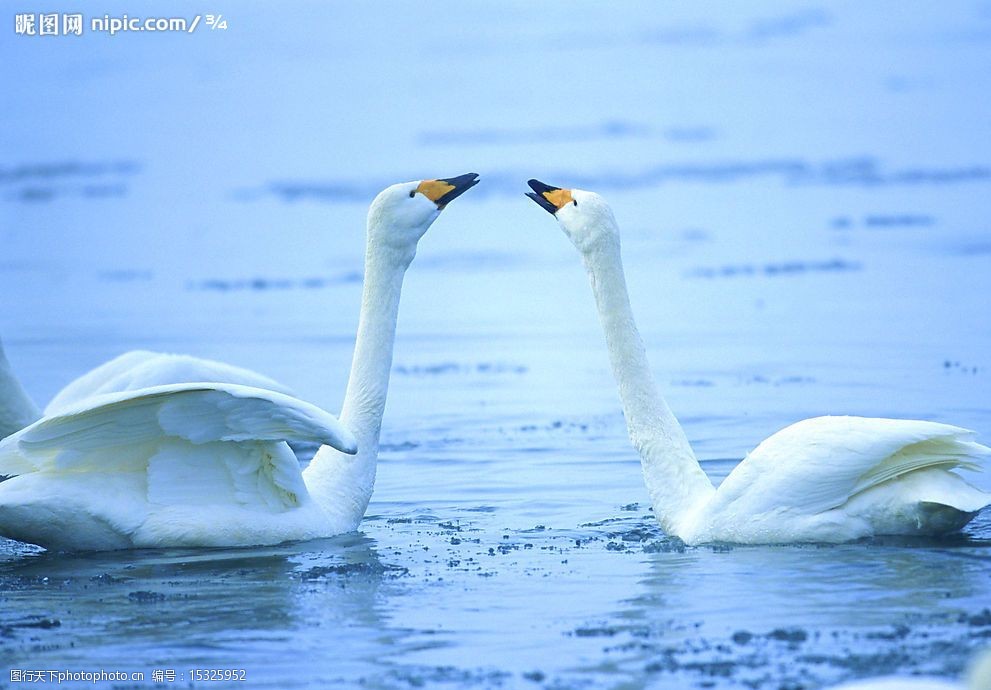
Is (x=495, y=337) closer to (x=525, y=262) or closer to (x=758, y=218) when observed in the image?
(x=525, y=262)

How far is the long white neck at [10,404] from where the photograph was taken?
12.4 metres

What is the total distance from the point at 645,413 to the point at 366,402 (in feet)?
5.53

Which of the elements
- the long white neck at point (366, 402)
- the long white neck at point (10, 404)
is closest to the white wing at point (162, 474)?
the long white neck at point (366, 402)

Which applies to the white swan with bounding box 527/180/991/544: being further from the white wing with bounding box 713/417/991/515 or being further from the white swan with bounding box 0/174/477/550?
the white swan with bounding box 0/174/477/550

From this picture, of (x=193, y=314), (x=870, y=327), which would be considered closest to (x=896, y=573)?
(x=870, y=327)

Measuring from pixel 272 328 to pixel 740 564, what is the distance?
A: 11.0 m

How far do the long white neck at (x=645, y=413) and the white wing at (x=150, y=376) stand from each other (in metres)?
3.50

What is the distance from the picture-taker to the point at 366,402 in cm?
1031

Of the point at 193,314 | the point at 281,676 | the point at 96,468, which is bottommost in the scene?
the point at 281,676

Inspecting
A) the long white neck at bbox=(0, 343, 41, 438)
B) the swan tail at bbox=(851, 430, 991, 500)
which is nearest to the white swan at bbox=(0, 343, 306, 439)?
the long white neck at bbox=(0, 343, 41, 438)

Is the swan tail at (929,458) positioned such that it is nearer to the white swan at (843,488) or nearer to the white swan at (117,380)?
the white swan at (843,488)

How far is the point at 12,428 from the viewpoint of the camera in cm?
1246

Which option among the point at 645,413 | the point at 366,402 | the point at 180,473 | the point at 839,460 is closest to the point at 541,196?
the point at 645,413

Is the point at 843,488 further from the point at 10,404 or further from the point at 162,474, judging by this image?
the point at 10,404
